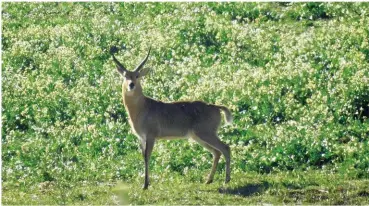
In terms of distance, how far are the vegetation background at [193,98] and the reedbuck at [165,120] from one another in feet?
2.34

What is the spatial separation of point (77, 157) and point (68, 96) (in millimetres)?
4134

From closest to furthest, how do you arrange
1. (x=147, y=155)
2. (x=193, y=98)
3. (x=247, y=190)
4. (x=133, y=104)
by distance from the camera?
(x=247, y=190) → (x=147, y=155) → (x=133, y=104) → (x=193, y=98)

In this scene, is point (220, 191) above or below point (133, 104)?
below

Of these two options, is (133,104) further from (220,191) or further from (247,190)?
(247,190)

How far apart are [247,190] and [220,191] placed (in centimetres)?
44

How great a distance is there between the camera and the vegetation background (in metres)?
16.6

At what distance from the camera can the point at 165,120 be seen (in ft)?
54.8

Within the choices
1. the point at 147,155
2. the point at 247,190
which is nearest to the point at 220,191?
the point at 247,190

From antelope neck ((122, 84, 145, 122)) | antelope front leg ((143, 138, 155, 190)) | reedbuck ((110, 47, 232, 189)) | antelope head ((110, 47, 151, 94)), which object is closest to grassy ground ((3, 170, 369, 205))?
antelope front leg ((143, 138, 155, 190))

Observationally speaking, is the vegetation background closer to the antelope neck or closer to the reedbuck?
the reedbuck

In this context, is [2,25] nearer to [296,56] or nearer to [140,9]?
[140,9]

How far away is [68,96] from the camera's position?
2330cm

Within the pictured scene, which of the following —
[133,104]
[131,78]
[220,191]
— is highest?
[131,78]

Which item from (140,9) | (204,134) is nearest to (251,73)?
(204,134)
